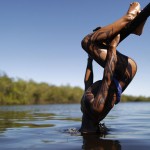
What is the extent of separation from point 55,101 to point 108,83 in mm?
122527

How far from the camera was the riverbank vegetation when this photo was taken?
338 ft

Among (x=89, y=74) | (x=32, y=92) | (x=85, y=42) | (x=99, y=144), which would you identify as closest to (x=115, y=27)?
(x=85, y=42)

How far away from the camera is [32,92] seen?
113m

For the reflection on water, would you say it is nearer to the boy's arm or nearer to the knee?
the boy's arm

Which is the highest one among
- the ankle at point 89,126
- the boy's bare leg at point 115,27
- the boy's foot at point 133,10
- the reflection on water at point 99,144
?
the boy's foot at point 133,10

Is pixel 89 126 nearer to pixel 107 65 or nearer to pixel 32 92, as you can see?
pixel 107 65

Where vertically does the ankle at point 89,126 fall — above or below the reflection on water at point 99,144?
above

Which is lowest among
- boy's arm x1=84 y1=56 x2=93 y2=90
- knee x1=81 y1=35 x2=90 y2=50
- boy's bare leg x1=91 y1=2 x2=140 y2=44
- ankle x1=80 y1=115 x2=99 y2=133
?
ankle x1=80 y1=115 x2=99 y2=133

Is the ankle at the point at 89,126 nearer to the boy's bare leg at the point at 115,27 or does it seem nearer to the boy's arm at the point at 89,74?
the boy's arm at the point at 89,74

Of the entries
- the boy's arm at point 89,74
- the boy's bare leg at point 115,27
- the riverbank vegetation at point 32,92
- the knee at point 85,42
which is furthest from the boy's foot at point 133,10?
the riverbank vegetation at point 32,92

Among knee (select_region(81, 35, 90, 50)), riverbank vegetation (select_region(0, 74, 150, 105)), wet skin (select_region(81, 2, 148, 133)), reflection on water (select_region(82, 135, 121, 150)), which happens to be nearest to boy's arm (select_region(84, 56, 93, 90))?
wet skin (select_region(81, 2, 148, 133))

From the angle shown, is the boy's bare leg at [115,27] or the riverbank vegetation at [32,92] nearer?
the boy's bare leg at [115,27]

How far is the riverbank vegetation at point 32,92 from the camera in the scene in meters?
103

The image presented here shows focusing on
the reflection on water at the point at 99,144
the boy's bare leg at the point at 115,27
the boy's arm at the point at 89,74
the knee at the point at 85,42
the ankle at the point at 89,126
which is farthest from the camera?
the boy's arm at the point at 89,74
